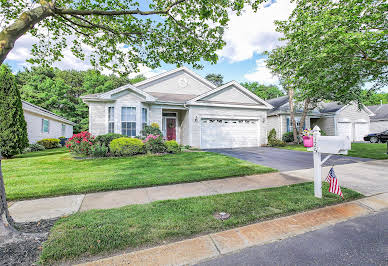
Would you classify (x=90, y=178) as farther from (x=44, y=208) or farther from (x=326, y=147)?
(x=326, y=147)

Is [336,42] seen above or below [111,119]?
above

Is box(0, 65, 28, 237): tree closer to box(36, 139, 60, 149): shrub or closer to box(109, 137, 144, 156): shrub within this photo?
box(109, 137, 144, 156): shrub

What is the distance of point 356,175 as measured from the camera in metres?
5.27

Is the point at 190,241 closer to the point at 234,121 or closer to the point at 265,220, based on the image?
the point at 265,220

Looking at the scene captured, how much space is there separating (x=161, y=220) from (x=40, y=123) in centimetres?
1768

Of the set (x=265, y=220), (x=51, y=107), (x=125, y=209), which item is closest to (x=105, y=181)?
(x=125, y=209)

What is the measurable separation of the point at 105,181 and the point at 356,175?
294 inches

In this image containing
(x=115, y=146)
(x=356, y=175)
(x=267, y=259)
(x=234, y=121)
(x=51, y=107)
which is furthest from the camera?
(x=51, y=107)

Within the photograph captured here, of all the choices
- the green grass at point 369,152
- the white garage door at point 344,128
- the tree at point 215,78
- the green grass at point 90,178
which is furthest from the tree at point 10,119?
the tree at point 215,78

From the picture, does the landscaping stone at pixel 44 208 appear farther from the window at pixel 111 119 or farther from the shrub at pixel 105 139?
the window at pixel 111 119

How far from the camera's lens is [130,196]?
12.6 ft

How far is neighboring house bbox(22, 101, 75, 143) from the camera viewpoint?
519 inches

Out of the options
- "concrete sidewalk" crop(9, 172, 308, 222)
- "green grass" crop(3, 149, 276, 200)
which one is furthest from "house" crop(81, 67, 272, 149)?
"concrete sidewalk" crop(9, 172, 308, 222)

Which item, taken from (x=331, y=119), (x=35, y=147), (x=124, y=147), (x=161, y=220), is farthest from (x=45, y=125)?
(x=331, y=119)
